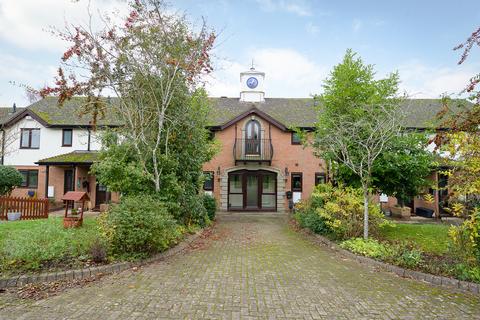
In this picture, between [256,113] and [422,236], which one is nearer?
[422,236]

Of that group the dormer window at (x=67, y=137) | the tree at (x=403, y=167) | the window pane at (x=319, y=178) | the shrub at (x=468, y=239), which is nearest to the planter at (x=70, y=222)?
the tree at (x=403, y=167)

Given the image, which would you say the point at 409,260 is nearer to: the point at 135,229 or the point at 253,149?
the point at 135,229

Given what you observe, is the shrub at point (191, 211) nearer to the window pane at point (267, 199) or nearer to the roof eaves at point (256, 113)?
the window pane at point (267, 199)

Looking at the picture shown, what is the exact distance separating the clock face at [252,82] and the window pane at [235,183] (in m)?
7.00

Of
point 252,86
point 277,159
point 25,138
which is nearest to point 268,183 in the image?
point 277,159

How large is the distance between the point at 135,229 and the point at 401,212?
14505mm

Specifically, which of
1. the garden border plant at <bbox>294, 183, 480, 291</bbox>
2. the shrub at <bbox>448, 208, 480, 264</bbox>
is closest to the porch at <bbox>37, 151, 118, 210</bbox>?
the garden border plant at <bbox>294, 183, 480, 291</bbox>

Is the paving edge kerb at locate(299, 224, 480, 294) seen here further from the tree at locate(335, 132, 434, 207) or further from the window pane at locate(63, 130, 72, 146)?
the window pane at locate(63, 130, 72, 146)

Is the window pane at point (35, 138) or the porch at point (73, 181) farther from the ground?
the window pane at point (35, 138)

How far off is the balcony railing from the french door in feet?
3.54

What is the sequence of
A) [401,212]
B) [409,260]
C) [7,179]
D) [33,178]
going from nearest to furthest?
1. [409,260]
2. [7,179]
3. [401,212]
4. [33,178]

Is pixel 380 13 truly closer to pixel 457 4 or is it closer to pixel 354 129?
pixel 457 4

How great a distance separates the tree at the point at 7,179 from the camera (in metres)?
13.7

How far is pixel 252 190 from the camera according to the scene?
698 inches
